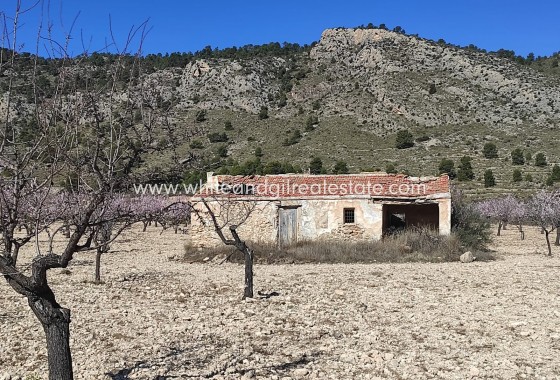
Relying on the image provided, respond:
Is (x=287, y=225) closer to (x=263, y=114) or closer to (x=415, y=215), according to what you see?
(x=415, y=215)

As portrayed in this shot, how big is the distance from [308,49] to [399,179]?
6701cm

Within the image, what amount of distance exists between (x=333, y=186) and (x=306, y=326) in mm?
12820

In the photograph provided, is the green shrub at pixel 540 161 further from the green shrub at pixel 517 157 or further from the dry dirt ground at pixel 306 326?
the dry dirt ground at pixel 306 326

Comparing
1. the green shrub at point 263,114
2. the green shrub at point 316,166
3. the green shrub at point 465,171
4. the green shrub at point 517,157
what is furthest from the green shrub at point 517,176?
the green shrub at point 263,114

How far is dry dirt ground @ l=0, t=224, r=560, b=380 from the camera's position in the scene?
23.5ft

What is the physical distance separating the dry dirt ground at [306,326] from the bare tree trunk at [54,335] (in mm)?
1349

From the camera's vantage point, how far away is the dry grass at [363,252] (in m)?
19.2

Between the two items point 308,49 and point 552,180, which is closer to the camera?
point 552,180

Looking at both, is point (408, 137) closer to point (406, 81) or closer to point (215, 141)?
point (406, 81)

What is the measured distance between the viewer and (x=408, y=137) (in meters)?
55.3

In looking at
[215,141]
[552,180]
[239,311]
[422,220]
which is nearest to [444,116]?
[552,180]

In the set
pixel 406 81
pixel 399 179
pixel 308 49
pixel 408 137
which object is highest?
pixel 308 49

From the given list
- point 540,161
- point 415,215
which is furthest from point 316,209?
point 540,161

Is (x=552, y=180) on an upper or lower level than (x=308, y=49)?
lower
